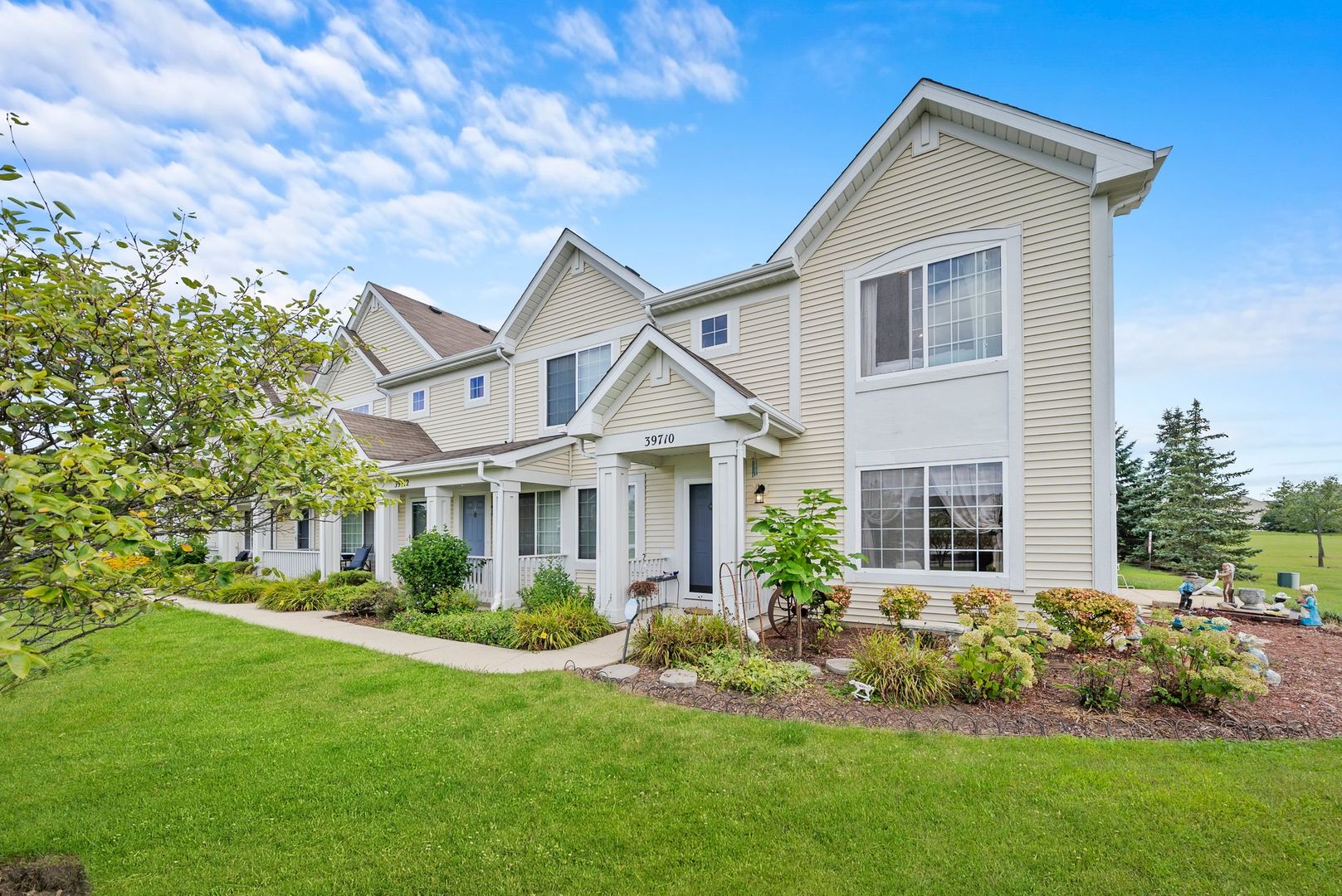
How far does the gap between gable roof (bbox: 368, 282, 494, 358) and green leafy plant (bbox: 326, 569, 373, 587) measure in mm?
6030

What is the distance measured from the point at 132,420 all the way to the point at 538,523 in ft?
33.8

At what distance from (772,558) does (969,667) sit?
2484 mm

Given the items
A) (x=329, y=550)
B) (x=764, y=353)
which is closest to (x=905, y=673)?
(x=764, y=353)

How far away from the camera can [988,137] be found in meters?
8.47

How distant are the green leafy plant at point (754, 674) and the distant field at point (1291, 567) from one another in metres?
12.2

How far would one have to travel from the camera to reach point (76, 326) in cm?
233

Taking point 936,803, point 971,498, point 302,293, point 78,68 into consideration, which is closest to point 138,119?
Answer: point 78,68

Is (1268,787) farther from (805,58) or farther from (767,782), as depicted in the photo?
(805,58)

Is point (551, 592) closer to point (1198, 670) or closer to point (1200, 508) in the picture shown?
point (1198, 670)

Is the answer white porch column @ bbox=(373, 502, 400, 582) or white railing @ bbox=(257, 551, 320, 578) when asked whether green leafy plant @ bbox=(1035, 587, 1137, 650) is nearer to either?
white porch column @ bbox=(373, 502, 400, 582)

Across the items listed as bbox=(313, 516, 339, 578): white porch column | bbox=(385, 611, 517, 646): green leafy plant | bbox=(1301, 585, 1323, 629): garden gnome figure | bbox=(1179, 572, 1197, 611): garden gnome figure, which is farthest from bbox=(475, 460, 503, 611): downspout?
bbox=(1301, 585, 1323, 629): garden gnome figure

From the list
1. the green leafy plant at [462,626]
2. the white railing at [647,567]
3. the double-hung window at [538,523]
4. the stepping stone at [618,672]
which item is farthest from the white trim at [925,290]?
the double-hung window at [538,523]

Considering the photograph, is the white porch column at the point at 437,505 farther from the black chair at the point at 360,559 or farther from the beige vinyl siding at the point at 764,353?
the beige vinyl siding at the point at 764,353

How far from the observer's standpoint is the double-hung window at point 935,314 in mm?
8375
